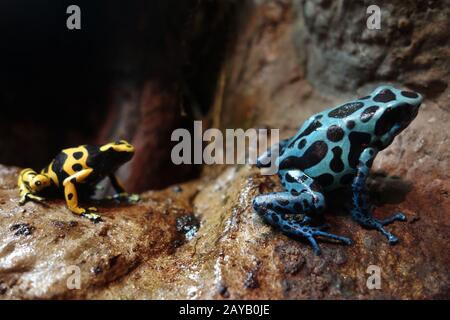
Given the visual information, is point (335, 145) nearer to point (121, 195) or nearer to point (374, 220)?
point (374, 220)

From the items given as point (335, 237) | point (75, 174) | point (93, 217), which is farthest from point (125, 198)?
point (335, 237)

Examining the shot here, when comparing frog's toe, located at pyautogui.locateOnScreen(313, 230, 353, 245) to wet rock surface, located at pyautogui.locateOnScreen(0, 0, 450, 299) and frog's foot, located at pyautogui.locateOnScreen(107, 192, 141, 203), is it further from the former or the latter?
frog's foot, located at pyautogui.locateOnScreen(107, 192, 141, 203)

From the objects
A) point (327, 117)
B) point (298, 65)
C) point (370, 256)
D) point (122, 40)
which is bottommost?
point (370, 256)

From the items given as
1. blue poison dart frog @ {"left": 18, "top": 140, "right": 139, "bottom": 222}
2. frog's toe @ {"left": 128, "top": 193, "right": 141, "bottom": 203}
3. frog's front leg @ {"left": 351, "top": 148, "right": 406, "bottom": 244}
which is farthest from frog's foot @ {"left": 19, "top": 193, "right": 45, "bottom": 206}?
frog's front leg @ {"left": 351, "top": 148, "right": 406, "bottom": 244}

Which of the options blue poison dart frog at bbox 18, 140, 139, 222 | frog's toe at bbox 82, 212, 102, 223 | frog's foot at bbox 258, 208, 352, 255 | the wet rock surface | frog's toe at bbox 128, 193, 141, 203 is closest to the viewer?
the wet rock surface

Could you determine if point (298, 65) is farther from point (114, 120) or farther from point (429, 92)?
point (114, 120)

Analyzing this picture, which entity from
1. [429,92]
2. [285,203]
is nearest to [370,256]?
[285,203]
